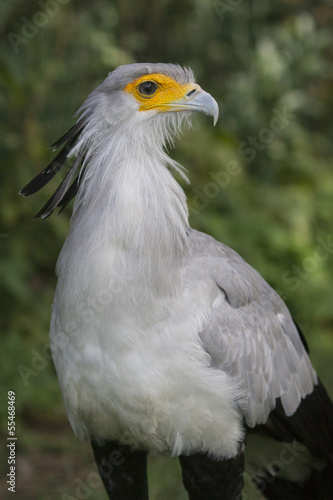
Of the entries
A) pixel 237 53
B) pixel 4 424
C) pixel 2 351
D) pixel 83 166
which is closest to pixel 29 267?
pixel 2 351

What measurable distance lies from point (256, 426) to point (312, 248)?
4.06 metres

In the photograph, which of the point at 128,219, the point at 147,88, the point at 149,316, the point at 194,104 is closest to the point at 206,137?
the point at 194,104

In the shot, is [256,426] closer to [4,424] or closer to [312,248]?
[4,424]

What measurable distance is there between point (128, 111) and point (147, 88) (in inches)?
4.9

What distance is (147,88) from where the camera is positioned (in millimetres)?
2814

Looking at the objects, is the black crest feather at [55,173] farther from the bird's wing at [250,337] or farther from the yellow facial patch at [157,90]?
the bird's wing at [250,337]

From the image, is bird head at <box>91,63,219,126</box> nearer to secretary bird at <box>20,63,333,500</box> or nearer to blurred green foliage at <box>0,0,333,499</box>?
secretary bird at <box>20,63,333,500</box>

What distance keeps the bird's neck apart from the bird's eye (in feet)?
0.64

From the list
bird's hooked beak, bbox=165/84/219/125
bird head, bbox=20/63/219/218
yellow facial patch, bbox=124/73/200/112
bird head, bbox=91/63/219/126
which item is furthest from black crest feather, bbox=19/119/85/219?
bird's hooked beak, bbox=165/84/219/125

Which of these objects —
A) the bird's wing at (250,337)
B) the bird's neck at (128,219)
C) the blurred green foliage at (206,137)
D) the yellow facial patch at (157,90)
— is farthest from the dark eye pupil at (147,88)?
the blurred green foliage at (206,137)

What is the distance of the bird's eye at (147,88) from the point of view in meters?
2.80

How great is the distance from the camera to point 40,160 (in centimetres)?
551

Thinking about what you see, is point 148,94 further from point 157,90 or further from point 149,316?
point 149,316

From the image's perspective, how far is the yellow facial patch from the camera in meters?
2.80
